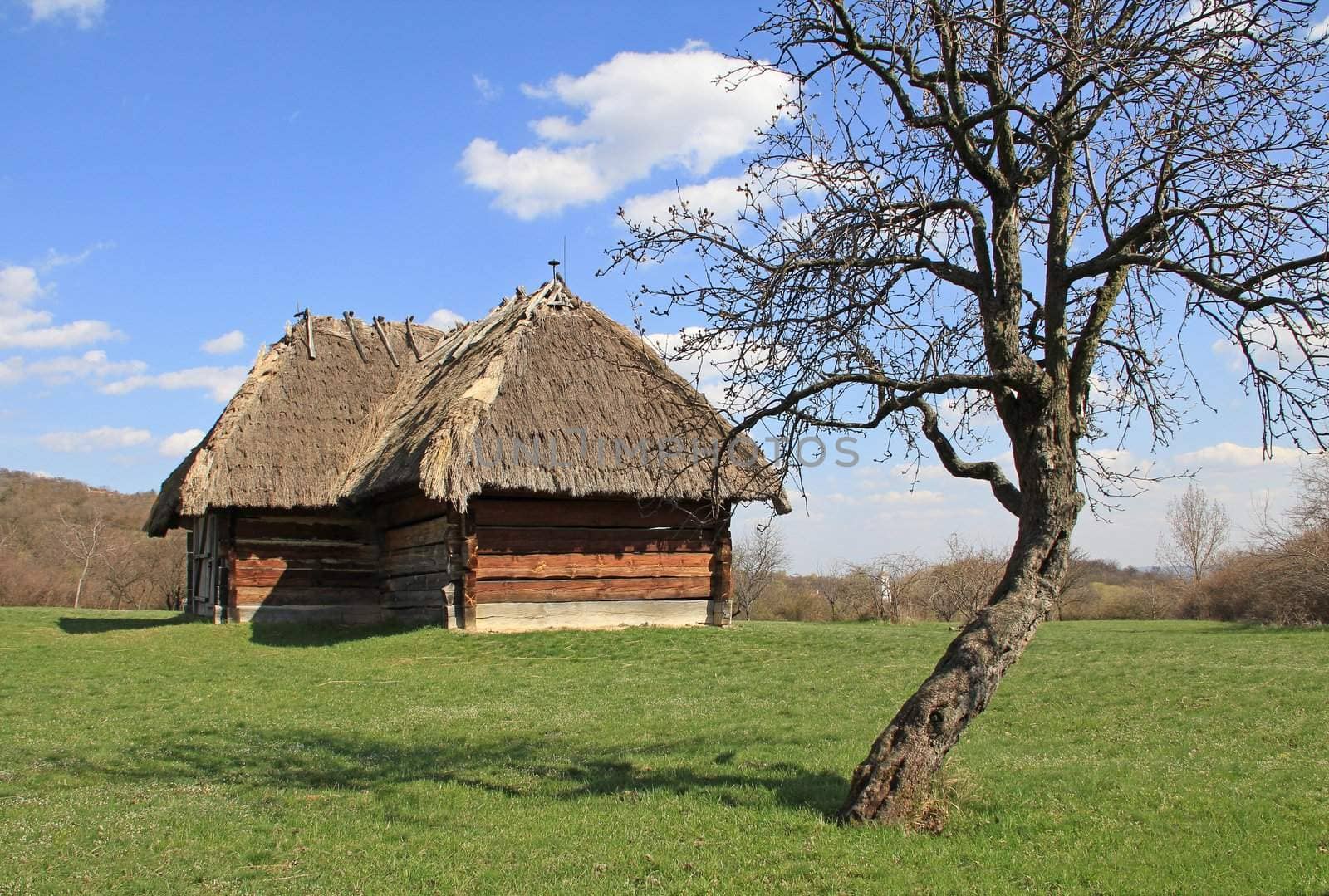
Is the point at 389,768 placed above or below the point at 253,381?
below

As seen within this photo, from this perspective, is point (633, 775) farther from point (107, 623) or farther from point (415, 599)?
point (107, 623)

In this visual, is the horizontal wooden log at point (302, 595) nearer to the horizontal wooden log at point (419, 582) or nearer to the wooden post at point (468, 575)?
the horizontal wooden log at point (419, 582)

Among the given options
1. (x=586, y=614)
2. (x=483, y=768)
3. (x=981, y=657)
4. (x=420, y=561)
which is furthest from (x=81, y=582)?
(x=981, y=657)

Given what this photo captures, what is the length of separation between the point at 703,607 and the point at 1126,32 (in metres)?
12.3

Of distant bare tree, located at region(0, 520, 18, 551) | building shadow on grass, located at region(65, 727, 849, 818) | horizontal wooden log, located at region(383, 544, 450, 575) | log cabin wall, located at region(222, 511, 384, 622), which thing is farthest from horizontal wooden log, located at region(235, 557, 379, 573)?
distant bare tree, located at region(0, 520, 18, 551)

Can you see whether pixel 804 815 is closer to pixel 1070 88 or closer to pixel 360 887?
pixel 360 887

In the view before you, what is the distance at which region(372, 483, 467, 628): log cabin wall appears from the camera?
620 inches

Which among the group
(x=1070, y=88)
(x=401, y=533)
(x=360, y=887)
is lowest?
(x=360, y=887)

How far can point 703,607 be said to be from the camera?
1744 centimetres

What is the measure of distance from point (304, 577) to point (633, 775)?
41.2 ft

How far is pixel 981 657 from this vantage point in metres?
6.23

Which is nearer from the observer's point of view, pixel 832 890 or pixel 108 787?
pixel 832 890

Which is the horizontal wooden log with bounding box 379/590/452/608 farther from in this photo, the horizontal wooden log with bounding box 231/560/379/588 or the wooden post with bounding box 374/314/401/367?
the wooden post with bounding box 374/314/401/367

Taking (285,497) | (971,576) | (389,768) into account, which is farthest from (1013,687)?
(971,576)
